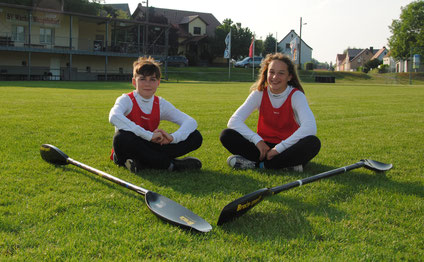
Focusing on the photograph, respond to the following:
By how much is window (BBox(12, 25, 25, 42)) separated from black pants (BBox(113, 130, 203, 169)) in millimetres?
34031

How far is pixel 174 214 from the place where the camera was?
2.87 m

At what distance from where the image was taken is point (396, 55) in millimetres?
72875

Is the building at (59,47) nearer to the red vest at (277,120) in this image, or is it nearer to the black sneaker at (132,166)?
the black sneaker at (132,166)

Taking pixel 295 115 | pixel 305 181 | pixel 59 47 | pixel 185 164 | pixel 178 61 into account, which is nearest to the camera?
pixel 305 181

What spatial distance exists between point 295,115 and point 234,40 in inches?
2272

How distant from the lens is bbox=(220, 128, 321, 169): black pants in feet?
14.3

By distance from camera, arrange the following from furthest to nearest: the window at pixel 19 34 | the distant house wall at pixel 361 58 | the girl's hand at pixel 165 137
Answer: the distant house wall at pixel 361 58 → the window at pixel 19 34 → the girl's hand at pixel 165 137

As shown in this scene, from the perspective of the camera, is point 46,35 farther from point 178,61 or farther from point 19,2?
point 178,61

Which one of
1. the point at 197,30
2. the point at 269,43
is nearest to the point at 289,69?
the point at 197,30

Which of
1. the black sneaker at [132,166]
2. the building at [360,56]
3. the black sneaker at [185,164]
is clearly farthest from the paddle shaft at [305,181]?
the building at [360,56]

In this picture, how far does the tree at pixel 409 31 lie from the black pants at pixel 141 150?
7558cm

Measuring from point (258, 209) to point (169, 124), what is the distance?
5319mm

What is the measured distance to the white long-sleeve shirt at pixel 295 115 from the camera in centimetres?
443

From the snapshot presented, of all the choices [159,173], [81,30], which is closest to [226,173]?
[159,173]
